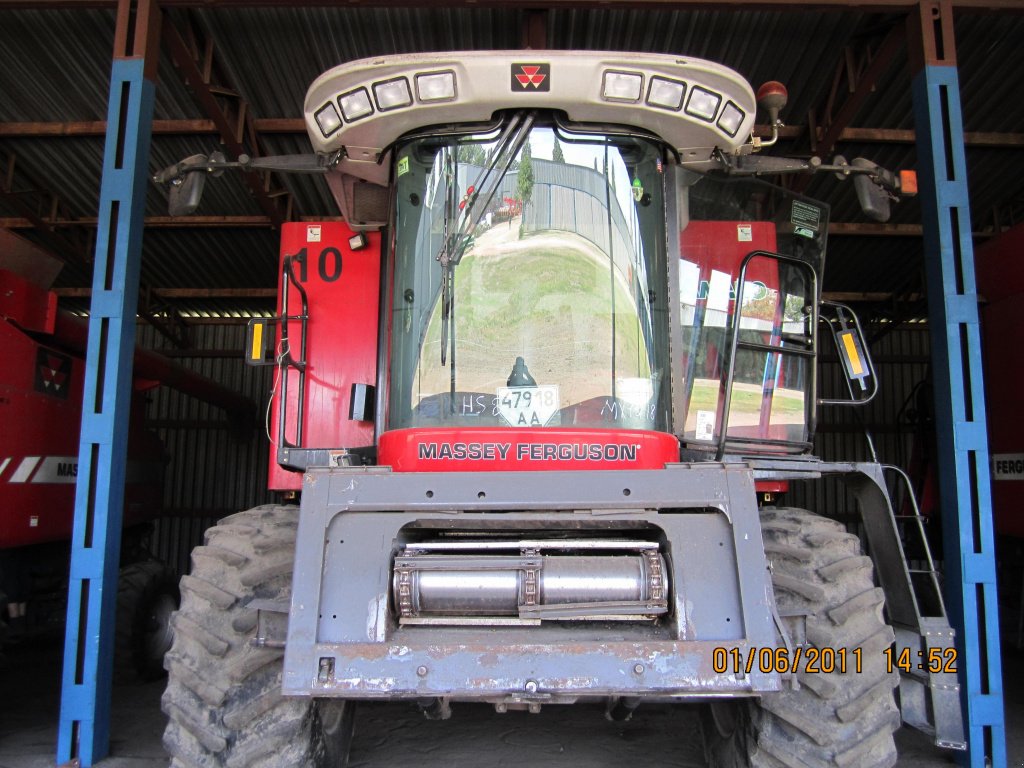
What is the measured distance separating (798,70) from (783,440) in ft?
14.8

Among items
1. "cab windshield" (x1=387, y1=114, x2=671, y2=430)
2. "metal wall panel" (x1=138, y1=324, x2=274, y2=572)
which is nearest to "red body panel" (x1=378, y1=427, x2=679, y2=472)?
"cab windshield" (x1=387, y1=114, x2=671, y2=430)

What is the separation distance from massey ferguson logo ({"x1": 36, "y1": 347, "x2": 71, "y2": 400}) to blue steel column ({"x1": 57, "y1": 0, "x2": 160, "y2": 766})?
2.94ft

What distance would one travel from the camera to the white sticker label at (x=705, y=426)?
13.7ft

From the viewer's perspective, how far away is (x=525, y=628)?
2980 mm

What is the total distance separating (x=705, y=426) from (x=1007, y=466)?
13.5ft

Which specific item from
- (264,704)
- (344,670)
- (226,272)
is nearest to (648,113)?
(344,670)

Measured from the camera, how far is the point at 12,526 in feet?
Result: 18.6

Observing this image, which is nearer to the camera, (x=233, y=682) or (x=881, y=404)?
(x=233, y=682)

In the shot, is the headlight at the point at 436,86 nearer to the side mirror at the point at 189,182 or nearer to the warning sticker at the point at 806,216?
the side mirror at the point at 189,182

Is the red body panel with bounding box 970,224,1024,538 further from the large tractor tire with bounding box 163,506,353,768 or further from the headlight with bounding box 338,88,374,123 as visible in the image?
the large tractor tire with bounding box 163,506,353,768

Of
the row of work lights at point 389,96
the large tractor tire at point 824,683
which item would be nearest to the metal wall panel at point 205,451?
the row of work lights at point 389,96

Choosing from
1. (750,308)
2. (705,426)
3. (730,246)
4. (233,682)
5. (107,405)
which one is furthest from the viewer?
(107,405)
